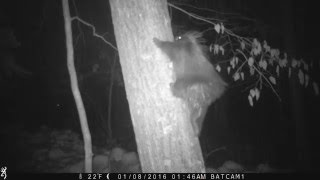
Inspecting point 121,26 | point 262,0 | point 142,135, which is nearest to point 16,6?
point 121,26

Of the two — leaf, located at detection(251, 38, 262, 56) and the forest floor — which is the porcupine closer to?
leaf, located at detection(251, 38, 262, 56)

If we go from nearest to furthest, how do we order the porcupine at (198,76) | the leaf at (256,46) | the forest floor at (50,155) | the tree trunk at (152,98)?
the tree trunk at (152,98) < the leaf at (256,46) < the porcupine at (198,76) < the forest floor at (50,155)

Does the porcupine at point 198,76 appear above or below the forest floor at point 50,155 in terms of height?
above

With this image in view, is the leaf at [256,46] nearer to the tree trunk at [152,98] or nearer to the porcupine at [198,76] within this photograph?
the porcupine at [198,76]

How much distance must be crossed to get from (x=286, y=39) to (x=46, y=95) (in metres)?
14.8

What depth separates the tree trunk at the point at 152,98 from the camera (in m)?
2.45

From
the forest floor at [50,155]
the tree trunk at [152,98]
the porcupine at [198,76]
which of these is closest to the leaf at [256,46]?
the porcupine at [198,76]

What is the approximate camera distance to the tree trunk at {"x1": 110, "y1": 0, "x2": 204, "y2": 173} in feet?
8.03

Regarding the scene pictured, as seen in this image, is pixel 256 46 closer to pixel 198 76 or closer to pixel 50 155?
pixel 198 76

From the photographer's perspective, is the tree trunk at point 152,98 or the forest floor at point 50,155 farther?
the forest floor at point 50,155

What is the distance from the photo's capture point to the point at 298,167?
9.99 meters

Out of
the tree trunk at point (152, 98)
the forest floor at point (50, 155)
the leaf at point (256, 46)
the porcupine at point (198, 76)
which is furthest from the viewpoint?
the forest floor at point (50, 155)

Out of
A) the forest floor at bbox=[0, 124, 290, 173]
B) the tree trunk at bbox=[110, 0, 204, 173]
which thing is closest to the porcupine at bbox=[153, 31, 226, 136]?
the tree trunk at bbox=[110, 0, 204, 173]

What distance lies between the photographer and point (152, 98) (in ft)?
8.04
